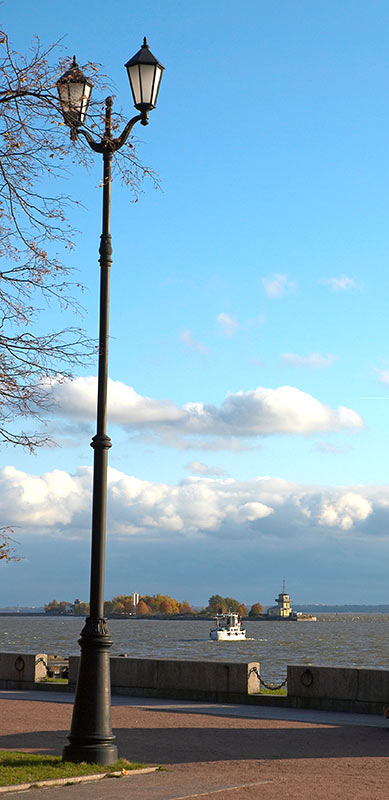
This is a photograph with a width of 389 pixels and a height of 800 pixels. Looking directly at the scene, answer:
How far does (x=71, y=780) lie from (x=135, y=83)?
8.51 metres

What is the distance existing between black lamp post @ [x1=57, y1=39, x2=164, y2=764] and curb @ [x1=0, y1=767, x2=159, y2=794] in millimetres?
406

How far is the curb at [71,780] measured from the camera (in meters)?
10.6

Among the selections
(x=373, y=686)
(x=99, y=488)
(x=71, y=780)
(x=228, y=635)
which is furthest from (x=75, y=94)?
(x=228, y=635)

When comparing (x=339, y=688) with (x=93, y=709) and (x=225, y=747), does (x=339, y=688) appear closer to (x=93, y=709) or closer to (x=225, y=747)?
(x=225, y=747)

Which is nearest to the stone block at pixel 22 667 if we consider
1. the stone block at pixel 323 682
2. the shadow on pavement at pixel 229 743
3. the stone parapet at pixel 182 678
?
the stone parapet at pixel 182 678

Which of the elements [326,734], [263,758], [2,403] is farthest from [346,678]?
[2,403]

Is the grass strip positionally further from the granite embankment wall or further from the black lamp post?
the granite embankment wall

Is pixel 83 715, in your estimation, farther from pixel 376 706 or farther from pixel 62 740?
pixel 376 706

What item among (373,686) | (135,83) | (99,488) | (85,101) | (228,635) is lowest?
(228,635)

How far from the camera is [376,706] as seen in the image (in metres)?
18.9

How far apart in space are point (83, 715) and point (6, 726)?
4.77 meters

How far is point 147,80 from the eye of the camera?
42.5 ft

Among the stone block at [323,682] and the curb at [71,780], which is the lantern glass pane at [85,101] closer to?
the curb at [71,780]

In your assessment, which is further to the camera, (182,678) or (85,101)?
(182,678)
